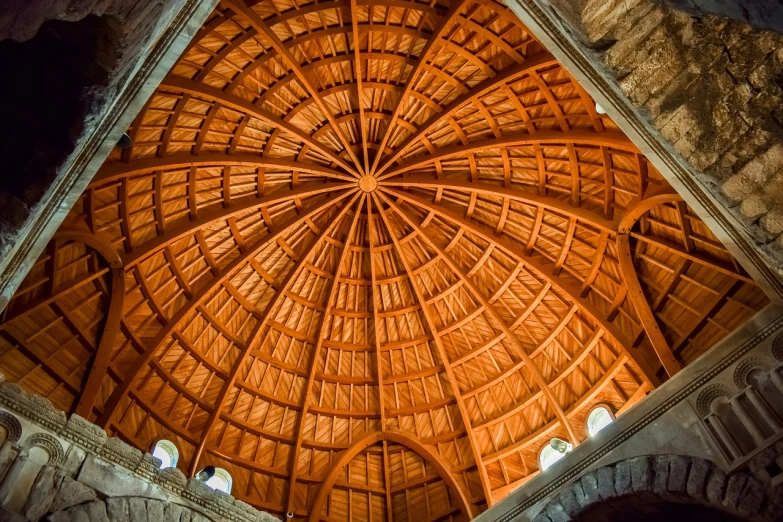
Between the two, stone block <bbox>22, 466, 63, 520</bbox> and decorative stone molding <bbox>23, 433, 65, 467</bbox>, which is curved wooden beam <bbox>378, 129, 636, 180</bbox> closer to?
decorative stone molding <bbox>23, 433, 65, 467</bbox>

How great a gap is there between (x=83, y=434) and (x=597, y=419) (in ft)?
42.1

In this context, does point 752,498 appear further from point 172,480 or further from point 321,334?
point 321,334

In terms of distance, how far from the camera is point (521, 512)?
547 inches

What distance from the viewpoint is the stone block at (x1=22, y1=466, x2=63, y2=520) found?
10248mm

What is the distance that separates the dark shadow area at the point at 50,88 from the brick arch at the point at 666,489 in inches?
Answer: 469

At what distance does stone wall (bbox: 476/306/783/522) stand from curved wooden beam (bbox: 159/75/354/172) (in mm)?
10948

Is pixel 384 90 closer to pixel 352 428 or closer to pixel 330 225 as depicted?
pixel 330 225

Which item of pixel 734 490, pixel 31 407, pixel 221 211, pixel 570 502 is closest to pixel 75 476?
pixel 31 407

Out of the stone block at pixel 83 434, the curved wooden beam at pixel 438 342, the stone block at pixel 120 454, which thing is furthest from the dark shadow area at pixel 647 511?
the stone block at pixel 83 434

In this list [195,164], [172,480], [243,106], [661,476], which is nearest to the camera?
[661,476]

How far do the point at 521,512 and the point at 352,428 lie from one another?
6.98 meters

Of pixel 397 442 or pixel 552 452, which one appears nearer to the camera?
pixel 552 452

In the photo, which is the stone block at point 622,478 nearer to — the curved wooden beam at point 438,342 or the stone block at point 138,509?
the curved wooden beam at point 438,342

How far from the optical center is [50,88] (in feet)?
19.6
